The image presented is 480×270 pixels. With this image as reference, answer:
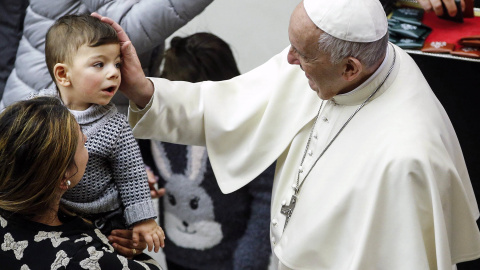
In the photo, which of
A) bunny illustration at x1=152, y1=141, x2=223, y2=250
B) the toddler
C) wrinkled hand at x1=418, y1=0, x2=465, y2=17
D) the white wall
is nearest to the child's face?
the toddler

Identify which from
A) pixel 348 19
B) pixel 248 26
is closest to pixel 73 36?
pixel 348 19

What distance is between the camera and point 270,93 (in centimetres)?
282

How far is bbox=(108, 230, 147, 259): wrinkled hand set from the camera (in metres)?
2.45

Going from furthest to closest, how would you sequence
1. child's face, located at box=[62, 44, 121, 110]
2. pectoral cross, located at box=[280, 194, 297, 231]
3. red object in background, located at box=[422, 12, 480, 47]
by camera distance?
red object in background, located at box=[422, 12, 480, 47], pectoral cross, located at box=[280, 194, 297, 231], child's face, located at box=[62, 44, 121, 110]

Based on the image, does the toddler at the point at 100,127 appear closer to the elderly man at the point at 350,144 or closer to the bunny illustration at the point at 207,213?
the elderly man at the point at 350,144

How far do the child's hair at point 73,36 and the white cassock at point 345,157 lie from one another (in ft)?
1.53

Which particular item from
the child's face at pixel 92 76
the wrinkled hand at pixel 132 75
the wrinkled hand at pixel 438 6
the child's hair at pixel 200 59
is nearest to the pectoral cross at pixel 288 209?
the wrinkled hand at pixel 132 75

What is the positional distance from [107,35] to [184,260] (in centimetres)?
200

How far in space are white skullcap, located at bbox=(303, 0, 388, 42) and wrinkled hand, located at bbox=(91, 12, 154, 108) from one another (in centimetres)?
61

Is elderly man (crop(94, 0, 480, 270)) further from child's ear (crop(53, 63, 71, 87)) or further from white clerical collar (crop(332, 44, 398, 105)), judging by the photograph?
child's ear (crop(53, 63, 71, 87))

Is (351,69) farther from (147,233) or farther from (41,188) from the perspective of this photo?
(41,188)

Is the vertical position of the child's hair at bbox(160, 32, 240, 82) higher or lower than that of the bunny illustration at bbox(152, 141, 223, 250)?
higher

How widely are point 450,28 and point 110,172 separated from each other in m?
1.52

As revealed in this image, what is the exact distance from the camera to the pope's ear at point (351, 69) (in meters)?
2.31
